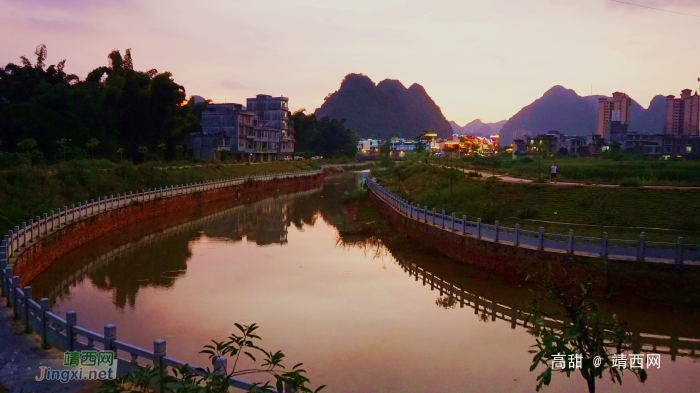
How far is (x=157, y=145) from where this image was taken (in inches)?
2347

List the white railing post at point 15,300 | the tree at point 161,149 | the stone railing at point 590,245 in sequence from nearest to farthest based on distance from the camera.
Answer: the white railing post at point 15,300 < the stone railing at point 590,245 < the tree at point 161,149

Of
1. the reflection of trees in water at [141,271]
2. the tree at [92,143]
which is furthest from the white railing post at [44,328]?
the tree at [92,143]

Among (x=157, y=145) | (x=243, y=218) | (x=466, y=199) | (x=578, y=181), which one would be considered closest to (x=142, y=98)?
(x=157, y=145)

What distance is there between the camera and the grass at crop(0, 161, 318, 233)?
2475 centimetres

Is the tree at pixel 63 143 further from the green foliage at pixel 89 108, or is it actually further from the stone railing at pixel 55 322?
the stone railing at pixel 55 322

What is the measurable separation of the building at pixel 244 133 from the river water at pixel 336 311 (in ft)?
155

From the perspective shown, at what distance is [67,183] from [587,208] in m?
28.1

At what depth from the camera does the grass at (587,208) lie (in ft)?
68.4

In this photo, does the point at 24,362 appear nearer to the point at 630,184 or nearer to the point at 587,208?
the point at 587,208

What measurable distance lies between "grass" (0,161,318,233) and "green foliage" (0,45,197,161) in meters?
7.45

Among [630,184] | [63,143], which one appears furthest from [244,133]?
[630,184]

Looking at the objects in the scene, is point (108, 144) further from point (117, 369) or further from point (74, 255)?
point (117, 369)

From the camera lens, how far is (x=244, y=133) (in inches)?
3174

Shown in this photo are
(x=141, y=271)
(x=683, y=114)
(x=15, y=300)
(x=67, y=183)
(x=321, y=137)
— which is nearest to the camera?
(x=15, y=300)
